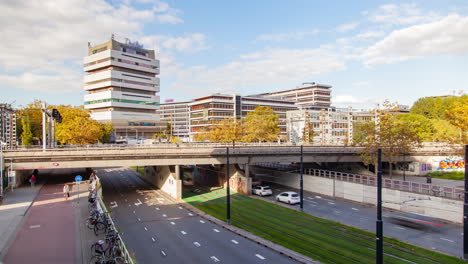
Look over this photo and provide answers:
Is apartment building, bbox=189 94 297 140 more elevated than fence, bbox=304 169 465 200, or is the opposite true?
apartment building, bbox=189 94 297 140

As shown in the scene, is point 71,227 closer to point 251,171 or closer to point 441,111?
point 251,171

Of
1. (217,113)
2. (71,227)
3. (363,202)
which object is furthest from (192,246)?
(217,113)

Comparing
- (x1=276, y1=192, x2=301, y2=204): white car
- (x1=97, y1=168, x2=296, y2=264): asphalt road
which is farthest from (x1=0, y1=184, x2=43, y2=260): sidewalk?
(x1=276, y1=192, x2=301, y2=204): white car

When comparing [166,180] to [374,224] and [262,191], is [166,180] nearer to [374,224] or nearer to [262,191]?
[262,191]

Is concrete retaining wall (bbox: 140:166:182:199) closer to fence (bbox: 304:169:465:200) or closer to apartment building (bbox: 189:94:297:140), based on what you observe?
fence (bbox: 304:169:465:200)

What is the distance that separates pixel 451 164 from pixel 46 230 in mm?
64124

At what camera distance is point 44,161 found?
3988 centimetres

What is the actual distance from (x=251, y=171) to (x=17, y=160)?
136 feet

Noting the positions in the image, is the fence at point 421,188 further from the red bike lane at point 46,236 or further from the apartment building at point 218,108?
the apartment building at point 218,108

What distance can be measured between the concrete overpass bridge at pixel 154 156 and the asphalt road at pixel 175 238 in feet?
19.8

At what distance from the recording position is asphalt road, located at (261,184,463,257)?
938 inches

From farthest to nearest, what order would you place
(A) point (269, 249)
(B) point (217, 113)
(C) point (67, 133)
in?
(B) point (217, 113) → (C) point (67, 133) → (A) point (269, 249)

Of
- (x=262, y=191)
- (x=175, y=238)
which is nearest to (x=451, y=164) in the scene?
(x=262, y=191)

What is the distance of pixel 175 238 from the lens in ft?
85.6
